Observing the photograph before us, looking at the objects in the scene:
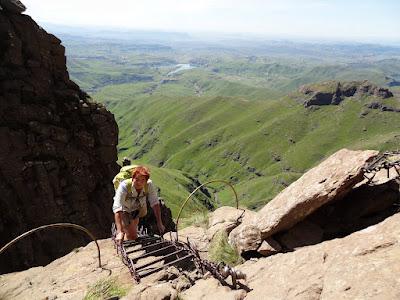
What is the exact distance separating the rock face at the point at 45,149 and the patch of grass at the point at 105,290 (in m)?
23.2

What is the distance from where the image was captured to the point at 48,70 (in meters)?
47.8

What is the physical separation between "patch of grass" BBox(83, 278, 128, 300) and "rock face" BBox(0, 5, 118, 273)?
23216mm

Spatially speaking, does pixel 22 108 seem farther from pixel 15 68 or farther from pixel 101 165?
pixel 101 165

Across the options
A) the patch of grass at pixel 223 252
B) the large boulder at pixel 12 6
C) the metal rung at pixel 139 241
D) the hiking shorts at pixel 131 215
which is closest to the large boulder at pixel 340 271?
the patch of grass at pixel 223 252

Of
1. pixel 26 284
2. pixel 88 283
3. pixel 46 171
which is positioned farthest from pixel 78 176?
pixel 88 283

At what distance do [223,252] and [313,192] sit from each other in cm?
490

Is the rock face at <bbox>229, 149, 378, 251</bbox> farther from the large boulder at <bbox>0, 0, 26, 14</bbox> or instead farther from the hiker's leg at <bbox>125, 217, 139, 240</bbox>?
the large boulder at <bbox>0, 0, 26, 14</bbox>

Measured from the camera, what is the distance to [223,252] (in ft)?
55.5

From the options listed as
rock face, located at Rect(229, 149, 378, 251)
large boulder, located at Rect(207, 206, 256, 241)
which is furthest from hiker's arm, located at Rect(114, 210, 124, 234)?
large boulder, located at Rect(207, 206, 256, 241)

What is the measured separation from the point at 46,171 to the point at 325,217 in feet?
107

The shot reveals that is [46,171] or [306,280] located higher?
[306,280]

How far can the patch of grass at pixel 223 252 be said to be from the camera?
1633cm

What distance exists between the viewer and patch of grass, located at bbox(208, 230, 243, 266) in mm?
16328

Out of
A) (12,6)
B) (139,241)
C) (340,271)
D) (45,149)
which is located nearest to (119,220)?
(139,241)
